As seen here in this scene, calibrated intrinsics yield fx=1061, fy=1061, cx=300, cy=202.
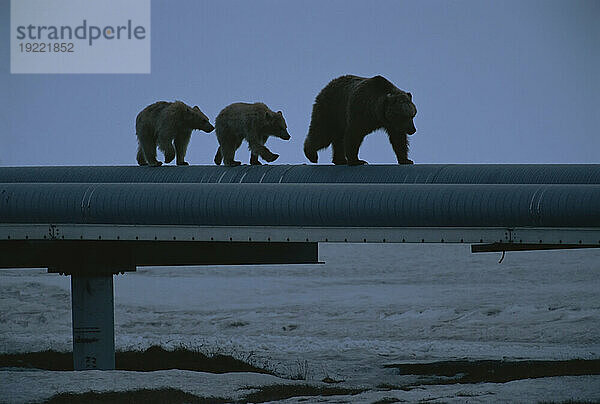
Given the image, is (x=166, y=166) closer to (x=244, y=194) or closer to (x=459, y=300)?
(x=244, y=194)

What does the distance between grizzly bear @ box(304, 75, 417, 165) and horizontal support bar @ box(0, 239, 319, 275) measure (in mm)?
2858

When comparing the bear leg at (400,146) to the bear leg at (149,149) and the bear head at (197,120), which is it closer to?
the bear head at (197,120)

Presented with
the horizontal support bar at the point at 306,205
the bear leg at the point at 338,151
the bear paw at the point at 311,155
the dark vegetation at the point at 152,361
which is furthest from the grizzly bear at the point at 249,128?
the dark vegetation at the point at 152,361

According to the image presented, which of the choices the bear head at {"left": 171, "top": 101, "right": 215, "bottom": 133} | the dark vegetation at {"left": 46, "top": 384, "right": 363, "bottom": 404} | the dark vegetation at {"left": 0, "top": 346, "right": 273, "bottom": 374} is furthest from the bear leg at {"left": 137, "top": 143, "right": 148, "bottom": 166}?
the dark vegetation at {"left": 46, "top": 384, "right": 363, "bottom": 404}

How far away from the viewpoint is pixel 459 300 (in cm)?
3859

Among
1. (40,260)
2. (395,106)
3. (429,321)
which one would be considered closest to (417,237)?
(395,106)

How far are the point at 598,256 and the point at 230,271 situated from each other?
61.1 ft

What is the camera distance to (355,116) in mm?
15859

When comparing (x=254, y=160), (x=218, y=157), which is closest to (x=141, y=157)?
(x=218, y=157)

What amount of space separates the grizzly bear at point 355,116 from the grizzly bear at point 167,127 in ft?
6.67

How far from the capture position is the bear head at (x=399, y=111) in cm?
1565

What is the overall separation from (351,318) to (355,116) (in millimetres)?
19212

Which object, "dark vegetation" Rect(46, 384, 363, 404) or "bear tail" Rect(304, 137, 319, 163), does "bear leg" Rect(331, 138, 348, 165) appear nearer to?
"bear tail" Rect(304, 137, 319, 163)

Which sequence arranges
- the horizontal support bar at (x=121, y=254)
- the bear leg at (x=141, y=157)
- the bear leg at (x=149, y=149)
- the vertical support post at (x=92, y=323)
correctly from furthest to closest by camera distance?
the vertical support post at (x=92, y=323) → the bear leg at (x=141, y=157) → the horizontal support bar at (x=121, y=254) → the bear leg at (x=149, y=149)
